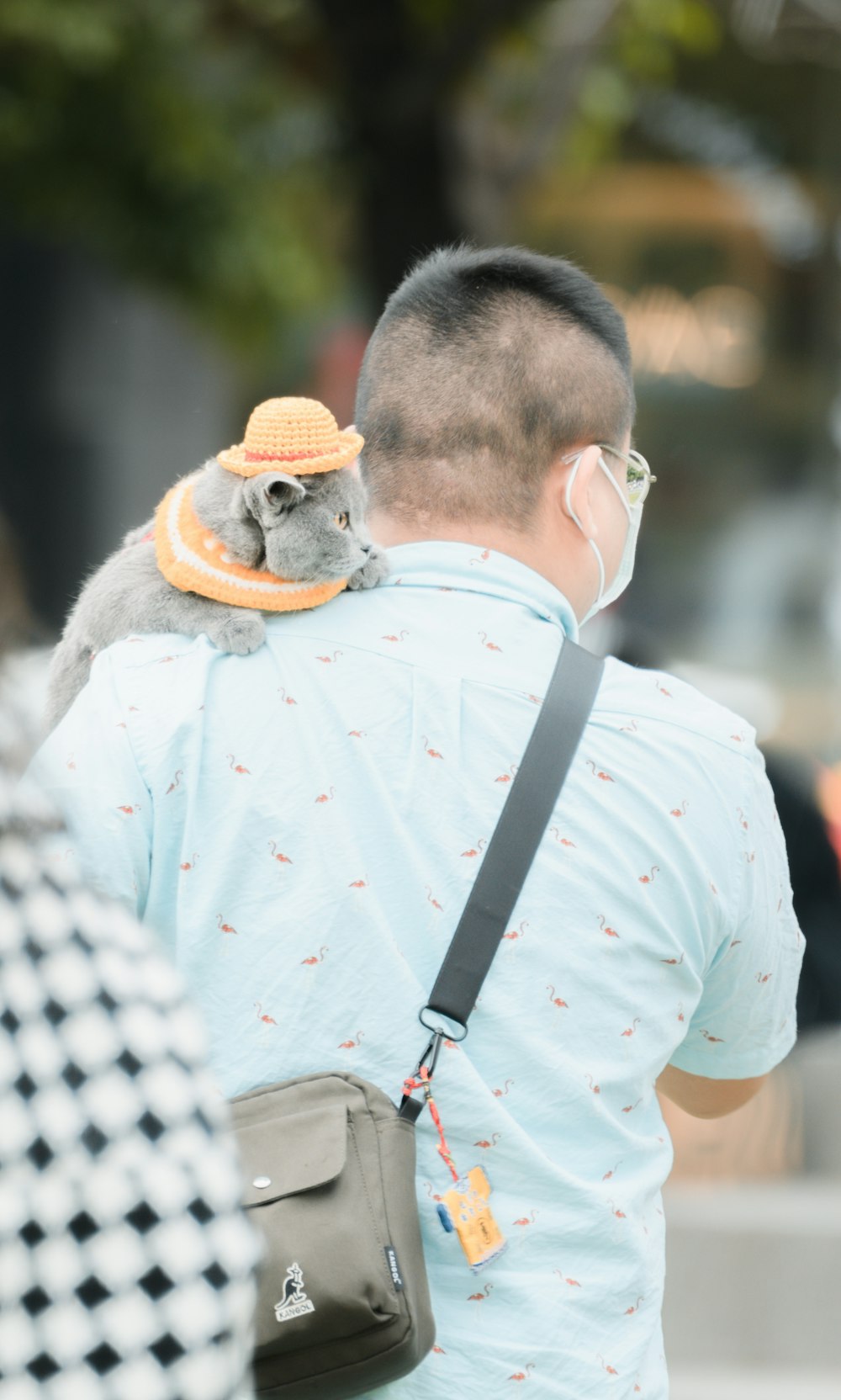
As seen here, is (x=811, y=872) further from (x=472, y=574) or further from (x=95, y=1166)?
(x=95, y=1166)

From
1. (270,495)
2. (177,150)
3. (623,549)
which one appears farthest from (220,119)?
(270,495)

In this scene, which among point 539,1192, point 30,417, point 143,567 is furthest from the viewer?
point 30,417

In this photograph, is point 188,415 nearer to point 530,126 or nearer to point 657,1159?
point 530,126

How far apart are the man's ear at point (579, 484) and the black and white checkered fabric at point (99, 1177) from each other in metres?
0.96

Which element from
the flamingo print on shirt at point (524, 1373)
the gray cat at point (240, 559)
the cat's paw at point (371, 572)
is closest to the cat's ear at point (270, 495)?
the gray cat at point (240, 559)

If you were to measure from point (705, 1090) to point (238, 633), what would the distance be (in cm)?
82

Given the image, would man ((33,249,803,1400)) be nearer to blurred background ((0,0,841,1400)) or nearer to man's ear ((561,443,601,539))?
man's ear ((561,443,601,539))

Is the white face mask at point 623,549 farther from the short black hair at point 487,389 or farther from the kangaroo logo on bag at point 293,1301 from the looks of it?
the kangaroo logo on bag at point 293,1301

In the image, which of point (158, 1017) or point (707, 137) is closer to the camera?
point (158, 1017)

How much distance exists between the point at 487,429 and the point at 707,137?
30.8 feet

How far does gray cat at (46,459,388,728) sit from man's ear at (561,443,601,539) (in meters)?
0.24

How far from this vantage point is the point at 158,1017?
1.00 meters

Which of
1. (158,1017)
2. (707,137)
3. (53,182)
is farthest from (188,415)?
(158,1017)

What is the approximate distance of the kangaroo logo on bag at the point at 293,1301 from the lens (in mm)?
1408
